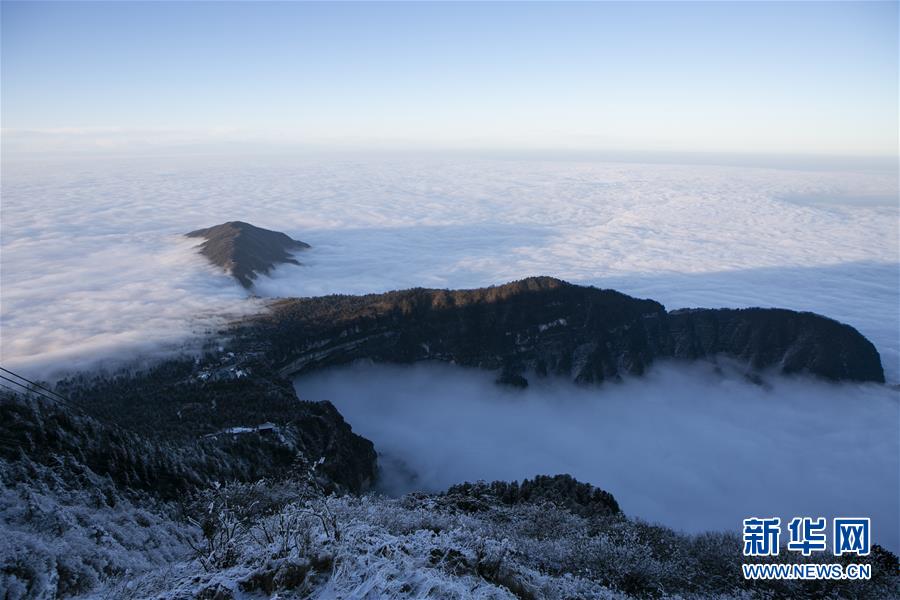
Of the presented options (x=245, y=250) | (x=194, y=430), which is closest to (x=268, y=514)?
(x=194, y=430)

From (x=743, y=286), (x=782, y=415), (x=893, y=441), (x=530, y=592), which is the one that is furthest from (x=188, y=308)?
(x=743, y=286)

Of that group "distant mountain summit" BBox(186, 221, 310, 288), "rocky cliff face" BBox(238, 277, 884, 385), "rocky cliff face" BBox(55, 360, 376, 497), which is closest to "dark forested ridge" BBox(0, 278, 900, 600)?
"rocky cliff face" BBox(55, 360, 376, 497)

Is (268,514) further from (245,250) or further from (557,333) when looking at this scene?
(245,250)

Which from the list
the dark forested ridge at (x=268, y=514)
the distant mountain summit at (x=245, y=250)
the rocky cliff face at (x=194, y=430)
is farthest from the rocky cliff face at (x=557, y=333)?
the distant mountain summit at (x=245, y=250)

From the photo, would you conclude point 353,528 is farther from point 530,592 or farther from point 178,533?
point 178,533

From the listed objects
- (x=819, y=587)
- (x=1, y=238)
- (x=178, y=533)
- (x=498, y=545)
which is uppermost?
(x=1, y=238)

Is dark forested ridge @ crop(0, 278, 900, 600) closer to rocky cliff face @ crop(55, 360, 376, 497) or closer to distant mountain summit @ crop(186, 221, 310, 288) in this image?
rocky cliff face @ crop(55, 360, 376, 497)
